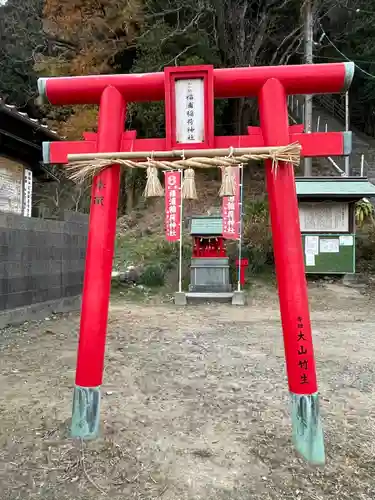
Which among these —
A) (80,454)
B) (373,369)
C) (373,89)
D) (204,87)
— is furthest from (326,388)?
(373,89)

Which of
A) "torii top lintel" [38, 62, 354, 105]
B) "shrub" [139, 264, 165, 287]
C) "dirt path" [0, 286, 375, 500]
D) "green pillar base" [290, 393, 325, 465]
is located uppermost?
"torii top lintel" [38, 62, 354, 105]

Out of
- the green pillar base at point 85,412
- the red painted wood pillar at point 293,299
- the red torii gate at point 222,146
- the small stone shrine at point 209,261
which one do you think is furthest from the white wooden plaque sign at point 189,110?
the small stone shrine at point 209,261

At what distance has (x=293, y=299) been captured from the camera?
301cm

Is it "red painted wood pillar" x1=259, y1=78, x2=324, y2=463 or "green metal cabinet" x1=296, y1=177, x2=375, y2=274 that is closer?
"red painted wood pillar" x1=259, y1=78, x2=324, y2=463

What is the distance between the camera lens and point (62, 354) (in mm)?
5656

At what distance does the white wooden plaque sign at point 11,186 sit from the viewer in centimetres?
864

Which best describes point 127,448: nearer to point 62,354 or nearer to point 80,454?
point 80,454

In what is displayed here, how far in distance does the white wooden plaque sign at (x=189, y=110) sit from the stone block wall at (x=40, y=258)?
452 cm

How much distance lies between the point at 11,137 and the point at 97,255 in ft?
20.0

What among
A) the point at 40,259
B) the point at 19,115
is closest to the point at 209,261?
the point at 40,259

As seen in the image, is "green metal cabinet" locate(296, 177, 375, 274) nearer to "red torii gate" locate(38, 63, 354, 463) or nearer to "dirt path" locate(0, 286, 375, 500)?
"dirt path" locate(0, 286, 375, 500)

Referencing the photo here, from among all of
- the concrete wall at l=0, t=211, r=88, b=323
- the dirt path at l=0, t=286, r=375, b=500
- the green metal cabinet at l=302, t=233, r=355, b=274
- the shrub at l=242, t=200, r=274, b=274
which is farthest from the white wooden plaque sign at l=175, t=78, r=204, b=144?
the shrub at l=242, t=200, r=274, b=274

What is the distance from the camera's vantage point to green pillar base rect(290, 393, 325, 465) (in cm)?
291

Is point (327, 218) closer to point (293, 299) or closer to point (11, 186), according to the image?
point (11, 186)
